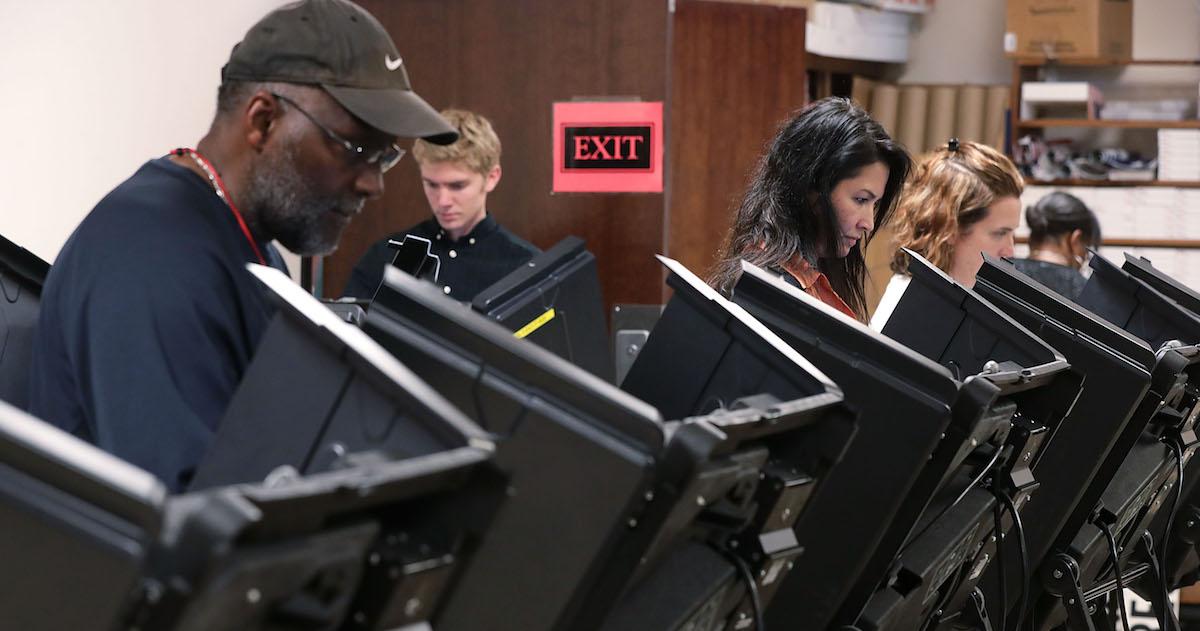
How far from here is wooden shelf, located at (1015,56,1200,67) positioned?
7312 mm

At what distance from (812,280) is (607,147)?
1.94 meters

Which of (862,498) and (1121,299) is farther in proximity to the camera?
(1121,299)

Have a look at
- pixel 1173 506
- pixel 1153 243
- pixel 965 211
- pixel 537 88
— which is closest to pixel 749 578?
pixel 1173 506

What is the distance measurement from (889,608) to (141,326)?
0.95 meters

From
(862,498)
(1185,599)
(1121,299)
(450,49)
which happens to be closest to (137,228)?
(862,498)

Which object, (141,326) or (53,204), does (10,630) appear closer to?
(141,326)

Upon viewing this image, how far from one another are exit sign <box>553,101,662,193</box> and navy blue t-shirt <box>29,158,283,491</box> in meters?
2.68

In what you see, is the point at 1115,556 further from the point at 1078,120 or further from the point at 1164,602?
the point at 1078,120

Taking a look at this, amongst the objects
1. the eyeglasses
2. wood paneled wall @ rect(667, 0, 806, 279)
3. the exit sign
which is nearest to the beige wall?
the exit sign

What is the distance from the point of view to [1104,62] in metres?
7.31

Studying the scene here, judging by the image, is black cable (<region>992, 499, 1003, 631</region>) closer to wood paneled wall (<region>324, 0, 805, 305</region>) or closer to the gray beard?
the gray beard

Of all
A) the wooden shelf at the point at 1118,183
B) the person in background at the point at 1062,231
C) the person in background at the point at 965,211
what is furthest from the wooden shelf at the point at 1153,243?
the person in background at the point at 965,211

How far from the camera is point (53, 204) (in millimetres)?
3502

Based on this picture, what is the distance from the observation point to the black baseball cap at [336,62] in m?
1.63
